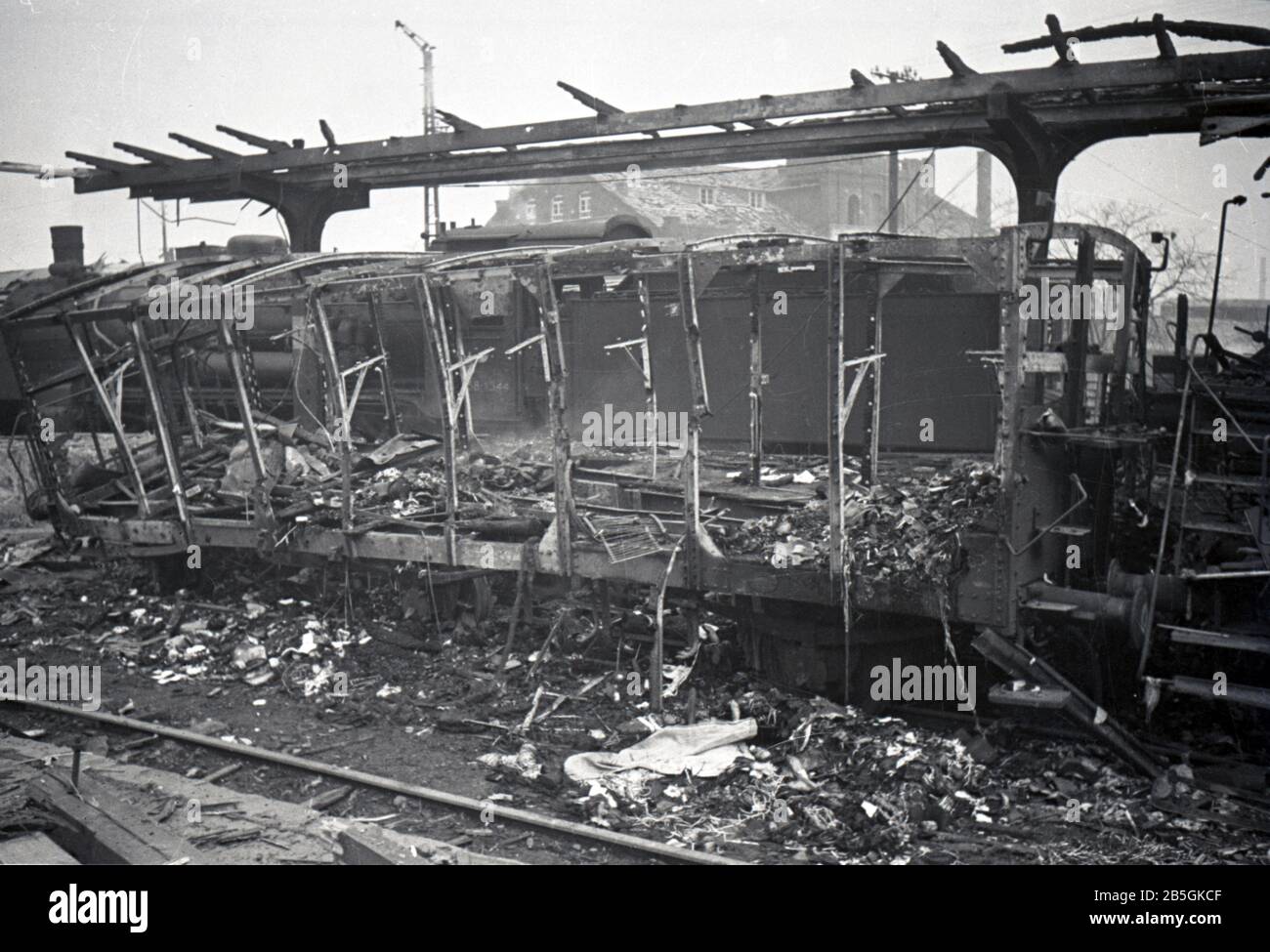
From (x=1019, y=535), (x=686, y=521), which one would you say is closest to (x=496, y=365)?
(x=686, y=521)

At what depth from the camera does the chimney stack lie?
13.3 metres

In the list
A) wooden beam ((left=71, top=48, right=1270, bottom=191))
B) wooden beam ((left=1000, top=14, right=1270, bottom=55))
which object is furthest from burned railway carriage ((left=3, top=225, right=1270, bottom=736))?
wooden beam ((left=71, top=48, right=1270, bottom=191))

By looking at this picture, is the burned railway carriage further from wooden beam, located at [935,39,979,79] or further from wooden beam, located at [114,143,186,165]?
wooden beam, located at [114,143,186,165]

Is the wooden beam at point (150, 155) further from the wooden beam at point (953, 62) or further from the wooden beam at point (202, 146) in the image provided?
the wooden beam at point (953, 62)

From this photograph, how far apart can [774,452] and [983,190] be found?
5029 mm

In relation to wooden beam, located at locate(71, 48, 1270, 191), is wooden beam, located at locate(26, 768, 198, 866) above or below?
below

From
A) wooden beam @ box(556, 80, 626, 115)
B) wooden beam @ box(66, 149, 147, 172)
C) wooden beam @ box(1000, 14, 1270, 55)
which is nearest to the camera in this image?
wooden beam @ box(1000, 14, 1270, 55)

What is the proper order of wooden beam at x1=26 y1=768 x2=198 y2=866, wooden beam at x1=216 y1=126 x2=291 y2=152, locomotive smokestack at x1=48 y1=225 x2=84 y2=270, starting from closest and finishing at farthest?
1. wooden beam at x1=26 y1=768 x2=198 y2=866
2. wooden beam at x1=216 y1=126 x2=291 y2=152
3. locomotive smokestack at x1=48 y1=225 x2=84 y2=270

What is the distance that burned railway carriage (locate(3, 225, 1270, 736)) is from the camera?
688cm

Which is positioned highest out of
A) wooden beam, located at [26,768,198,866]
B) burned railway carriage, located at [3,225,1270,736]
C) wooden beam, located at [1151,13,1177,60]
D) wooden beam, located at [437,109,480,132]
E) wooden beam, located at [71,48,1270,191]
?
wooden beam, located at [437,109,480,132]

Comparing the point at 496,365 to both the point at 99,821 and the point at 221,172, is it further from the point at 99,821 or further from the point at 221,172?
the point at 99,821

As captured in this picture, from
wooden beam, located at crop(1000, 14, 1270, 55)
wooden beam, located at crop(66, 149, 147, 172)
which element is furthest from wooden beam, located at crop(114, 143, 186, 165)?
wooden beam, located at crop(1000, 14, 1270, 55)

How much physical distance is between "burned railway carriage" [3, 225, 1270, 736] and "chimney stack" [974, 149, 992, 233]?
2.04 m

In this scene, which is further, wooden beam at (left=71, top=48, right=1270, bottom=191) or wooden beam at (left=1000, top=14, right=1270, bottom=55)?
wooden beam at (left=71, top=48, right=1270, bottom=191)
